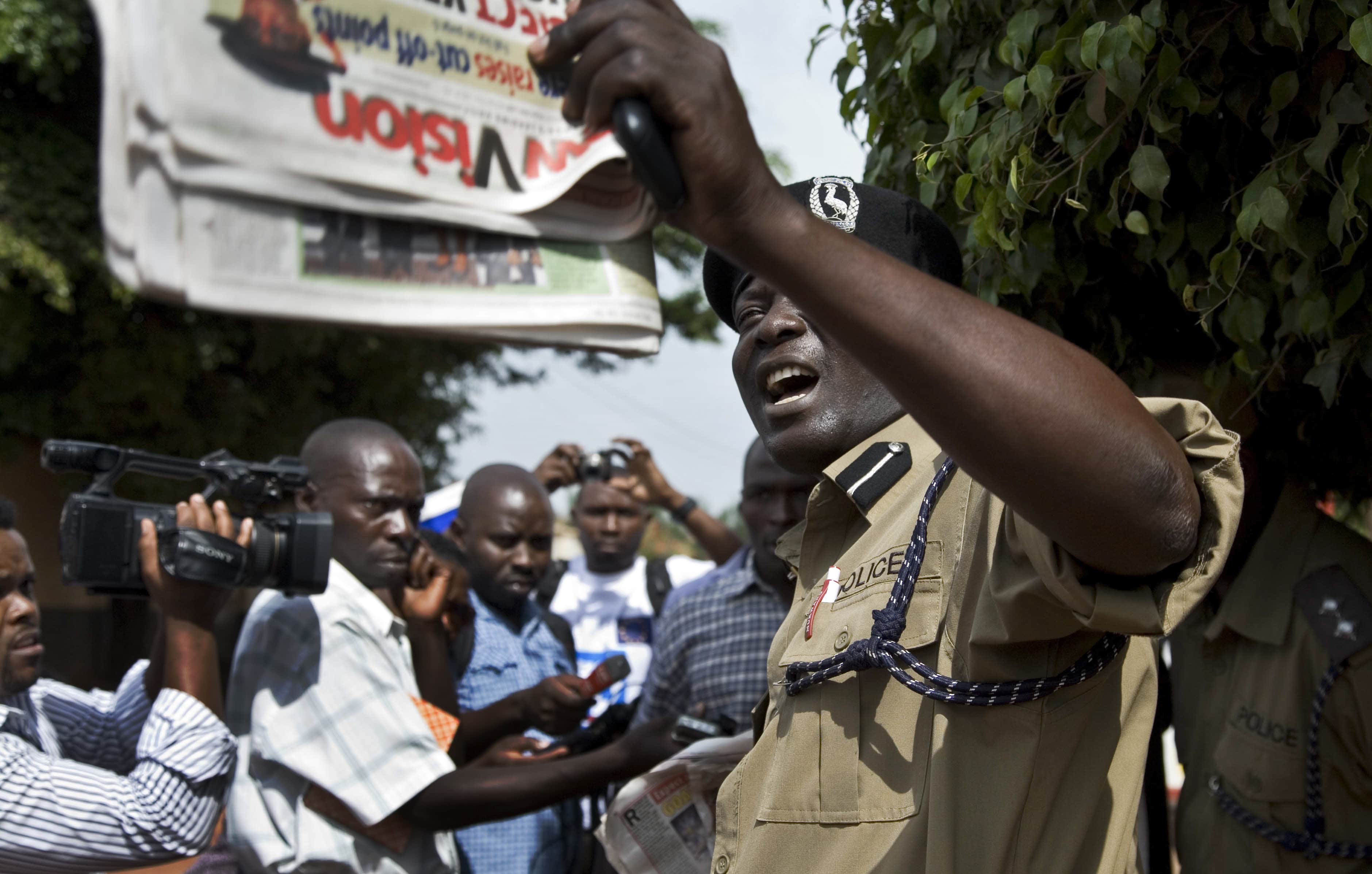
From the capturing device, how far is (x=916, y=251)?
2168 millimetres

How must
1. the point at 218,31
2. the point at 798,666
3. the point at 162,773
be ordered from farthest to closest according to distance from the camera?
the point at 162,773, the point at 798,666, the point at 218,31

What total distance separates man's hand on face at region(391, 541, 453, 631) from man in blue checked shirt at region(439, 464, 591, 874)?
34 centimetres

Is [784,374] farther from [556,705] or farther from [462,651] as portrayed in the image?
[462,651]

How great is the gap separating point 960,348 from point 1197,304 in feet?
3.69

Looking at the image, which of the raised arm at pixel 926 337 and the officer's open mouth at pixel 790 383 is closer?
the raised arm at pixel 926 337

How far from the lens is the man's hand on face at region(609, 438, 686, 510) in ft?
21.1

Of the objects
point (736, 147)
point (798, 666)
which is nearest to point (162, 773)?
point (798, 666)

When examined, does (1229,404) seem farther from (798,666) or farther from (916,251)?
(798,666)

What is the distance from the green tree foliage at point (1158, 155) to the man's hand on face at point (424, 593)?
7.70ft

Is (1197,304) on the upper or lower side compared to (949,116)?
lower

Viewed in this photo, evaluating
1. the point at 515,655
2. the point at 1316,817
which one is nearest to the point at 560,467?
the point at 515,655

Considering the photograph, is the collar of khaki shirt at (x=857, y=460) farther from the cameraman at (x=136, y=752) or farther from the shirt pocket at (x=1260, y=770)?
the cameraman at (x=136, y=752)

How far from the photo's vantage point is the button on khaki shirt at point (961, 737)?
4.80ft

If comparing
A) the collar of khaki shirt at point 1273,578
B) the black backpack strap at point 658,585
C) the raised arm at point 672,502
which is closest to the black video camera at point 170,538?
the collar of khaki shirt at point 1273,578
